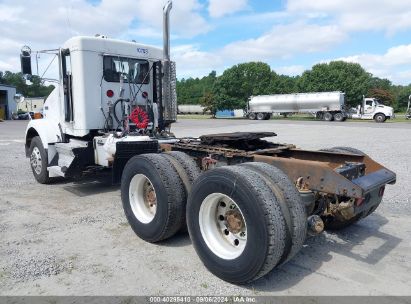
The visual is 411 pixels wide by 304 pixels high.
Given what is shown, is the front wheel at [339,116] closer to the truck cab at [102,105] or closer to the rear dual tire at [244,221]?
the truck cab at [102,105]

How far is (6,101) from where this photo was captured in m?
56.4

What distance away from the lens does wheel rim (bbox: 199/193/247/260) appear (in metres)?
3.73

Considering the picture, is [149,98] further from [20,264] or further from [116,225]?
[20,264]

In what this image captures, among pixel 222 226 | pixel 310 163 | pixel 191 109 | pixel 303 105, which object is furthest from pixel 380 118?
pixel 191 109

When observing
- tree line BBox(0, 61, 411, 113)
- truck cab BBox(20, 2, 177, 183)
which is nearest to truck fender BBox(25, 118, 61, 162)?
truck cab BBox(20, 2, 177, 183)

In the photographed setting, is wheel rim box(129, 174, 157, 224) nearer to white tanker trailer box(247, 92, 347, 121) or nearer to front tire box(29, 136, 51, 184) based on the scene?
front tire box(29, 136, 51, 184)

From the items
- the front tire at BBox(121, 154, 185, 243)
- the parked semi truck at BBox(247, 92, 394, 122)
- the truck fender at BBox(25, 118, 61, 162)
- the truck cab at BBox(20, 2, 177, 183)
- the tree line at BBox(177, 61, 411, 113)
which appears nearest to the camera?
the front tire at BBox(121, 154, 185, 243)

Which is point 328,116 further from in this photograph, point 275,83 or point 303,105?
point 275,83

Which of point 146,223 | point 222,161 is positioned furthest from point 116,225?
point 222,161

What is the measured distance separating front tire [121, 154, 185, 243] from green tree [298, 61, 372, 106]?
5552 cm

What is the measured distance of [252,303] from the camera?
3266mm

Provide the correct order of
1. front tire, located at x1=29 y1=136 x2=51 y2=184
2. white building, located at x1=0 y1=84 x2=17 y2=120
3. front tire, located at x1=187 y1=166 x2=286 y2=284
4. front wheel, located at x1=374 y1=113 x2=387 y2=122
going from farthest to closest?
white building, located at x1=0 y1=84 x2=17 y2=120 → front wheel, located at x1=374 y1=113 x2=387 y2=122 → front tire, located at x1=29 y1=136 x2=51 y2=184 → front tire, located at x1=187 y1=166 x2=286 y2=284

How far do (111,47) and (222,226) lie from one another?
4745 mm

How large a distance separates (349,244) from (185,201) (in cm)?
207
